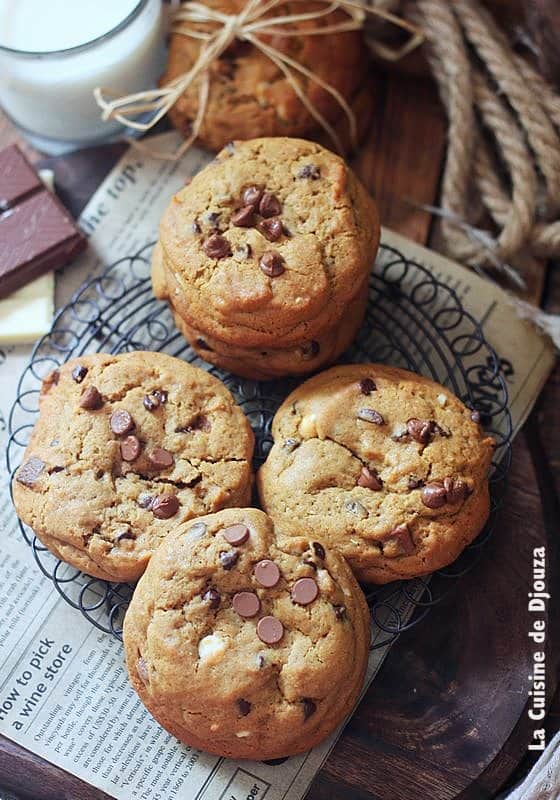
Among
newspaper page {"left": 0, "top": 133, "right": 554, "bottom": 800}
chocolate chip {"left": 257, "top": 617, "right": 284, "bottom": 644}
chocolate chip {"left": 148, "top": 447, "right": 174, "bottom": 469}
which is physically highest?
chocolate chip {"left": 148, "top": 447, "right": 174, "bottom": 469}

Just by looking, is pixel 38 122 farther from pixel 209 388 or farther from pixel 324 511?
pixel 324 511

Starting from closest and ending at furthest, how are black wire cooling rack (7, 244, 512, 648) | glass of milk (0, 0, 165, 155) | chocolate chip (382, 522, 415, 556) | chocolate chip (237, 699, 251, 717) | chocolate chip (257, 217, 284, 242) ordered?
chocolate chip (237, 699, 251, 717)
chocolate chip (382, 522, 415, 556)
chocolate chip (257, 217, 284, 242)
black wire cooling rack (7, 244, 512, 648)
glass of milk (0, 0, 165, 155)

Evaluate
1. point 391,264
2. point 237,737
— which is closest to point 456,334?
point 391,264

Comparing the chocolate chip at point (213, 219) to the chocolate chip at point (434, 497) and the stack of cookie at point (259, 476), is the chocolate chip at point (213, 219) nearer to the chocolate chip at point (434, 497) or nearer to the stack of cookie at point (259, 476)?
the stack of cookie at point (259, 476)

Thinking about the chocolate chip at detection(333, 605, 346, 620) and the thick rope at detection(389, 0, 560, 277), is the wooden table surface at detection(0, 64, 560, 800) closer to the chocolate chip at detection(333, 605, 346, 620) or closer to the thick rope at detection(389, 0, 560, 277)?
the chocolate chip at detection(333, 605, 346, 620)

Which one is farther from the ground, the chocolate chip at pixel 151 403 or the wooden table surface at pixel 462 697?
the chocolate chip at pixel 151 403

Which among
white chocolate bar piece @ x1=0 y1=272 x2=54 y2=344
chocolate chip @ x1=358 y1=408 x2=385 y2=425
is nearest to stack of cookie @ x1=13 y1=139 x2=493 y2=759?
chocolate chip @ x1=358 y1=408 x2=385 y2=425

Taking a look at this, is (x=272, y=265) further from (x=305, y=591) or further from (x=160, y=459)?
(x=305, y=591)

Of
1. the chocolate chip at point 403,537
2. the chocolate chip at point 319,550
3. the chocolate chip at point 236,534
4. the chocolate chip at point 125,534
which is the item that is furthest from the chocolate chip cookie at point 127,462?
the chocolate chip at point 403,537
